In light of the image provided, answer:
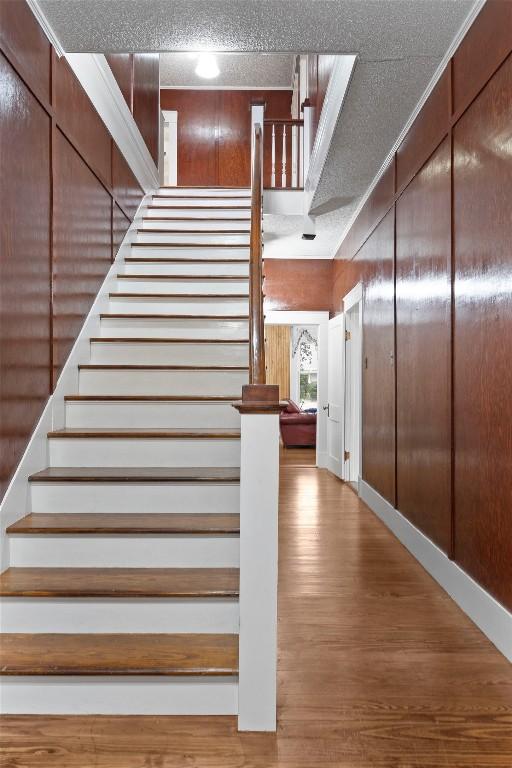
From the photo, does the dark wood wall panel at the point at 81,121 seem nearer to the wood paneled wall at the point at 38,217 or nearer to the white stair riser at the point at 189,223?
the wood paneled wall at the point at 38,217

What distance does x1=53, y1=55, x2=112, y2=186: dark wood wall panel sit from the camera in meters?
2.84

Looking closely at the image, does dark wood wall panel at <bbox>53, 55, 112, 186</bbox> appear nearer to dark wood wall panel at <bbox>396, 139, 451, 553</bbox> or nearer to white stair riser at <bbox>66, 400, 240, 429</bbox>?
white stair riser at <bbox>66, 400, 240, 429</bbox>

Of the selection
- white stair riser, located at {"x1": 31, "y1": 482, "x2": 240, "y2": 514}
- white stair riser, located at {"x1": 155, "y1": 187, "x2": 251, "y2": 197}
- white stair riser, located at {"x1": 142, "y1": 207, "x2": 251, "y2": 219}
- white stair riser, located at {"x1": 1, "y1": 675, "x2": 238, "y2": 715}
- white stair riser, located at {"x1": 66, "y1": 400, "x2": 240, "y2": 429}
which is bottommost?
white stair riser, located at {"x1": 1, "y1": 675, "x2": 238, "y2": 715}

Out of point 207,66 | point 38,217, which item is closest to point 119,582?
point 38,217

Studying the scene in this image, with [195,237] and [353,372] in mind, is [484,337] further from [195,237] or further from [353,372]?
[353,372]

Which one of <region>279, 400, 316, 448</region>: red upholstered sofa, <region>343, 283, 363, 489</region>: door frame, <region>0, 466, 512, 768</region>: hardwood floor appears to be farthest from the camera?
<region>279, 400, 316, 448</region>: red upholstered sofa

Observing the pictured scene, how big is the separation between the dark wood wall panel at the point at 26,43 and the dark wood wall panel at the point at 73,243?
11.6 inches

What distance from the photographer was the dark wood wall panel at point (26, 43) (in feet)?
7.33

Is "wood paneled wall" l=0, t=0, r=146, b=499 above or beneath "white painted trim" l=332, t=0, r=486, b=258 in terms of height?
beneath

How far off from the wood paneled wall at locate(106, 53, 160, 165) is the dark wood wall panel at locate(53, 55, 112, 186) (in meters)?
0.65

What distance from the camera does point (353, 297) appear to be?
5773 millimetres

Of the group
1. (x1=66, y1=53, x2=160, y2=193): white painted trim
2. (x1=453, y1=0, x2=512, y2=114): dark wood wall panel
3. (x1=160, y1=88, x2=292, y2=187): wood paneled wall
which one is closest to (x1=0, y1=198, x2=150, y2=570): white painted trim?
(x1=66, y1=53, x2=160, y2=193): white painted trim

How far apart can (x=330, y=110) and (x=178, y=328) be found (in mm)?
1753

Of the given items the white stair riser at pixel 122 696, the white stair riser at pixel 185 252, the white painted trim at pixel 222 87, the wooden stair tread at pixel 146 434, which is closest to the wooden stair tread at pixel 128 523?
the wooden stair tread at pixel 146 434
